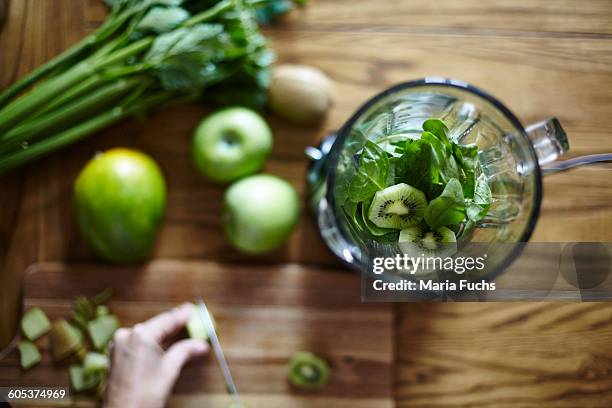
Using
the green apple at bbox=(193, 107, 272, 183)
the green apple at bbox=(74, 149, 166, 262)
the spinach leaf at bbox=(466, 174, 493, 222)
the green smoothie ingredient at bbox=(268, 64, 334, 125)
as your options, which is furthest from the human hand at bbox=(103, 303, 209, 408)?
the spinach leaf at bbox=(466, 174, 493, 222)

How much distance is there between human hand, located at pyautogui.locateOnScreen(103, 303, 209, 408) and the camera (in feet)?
2.38

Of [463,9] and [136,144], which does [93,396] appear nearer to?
[136,144]

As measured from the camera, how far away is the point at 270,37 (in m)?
0.80

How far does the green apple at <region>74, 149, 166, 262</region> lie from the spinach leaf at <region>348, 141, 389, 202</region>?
367mm

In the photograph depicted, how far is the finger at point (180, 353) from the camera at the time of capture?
0.73m

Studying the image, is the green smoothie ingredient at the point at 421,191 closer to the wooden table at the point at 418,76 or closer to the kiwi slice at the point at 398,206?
the kiwi slice at the point at 398,206

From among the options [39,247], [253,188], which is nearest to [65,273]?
[39,247]

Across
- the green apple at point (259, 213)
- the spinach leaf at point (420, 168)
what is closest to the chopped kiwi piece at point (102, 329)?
the green apple at point (259, 213)

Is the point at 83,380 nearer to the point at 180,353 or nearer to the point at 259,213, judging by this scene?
the point at 180,353

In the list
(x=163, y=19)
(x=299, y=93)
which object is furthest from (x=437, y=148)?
(x=163, y=19)

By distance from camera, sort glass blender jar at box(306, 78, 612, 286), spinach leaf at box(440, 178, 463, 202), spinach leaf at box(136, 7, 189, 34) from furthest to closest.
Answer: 1. spinach leaf at box(136, 7, 189, 34)
2. glass blender jar at box(306, 78, 612, 286)
3. spinach leaf at box(440, 178, 463, 202)

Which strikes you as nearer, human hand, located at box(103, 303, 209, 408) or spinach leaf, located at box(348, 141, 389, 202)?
spinach leaf, located at box(348, 141, 389, 202)

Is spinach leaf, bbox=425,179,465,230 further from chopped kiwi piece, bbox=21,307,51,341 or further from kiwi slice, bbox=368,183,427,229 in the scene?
chopped kiwi piece, bbox=21,307,51,341

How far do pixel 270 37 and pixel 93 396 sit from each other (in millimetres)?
592
